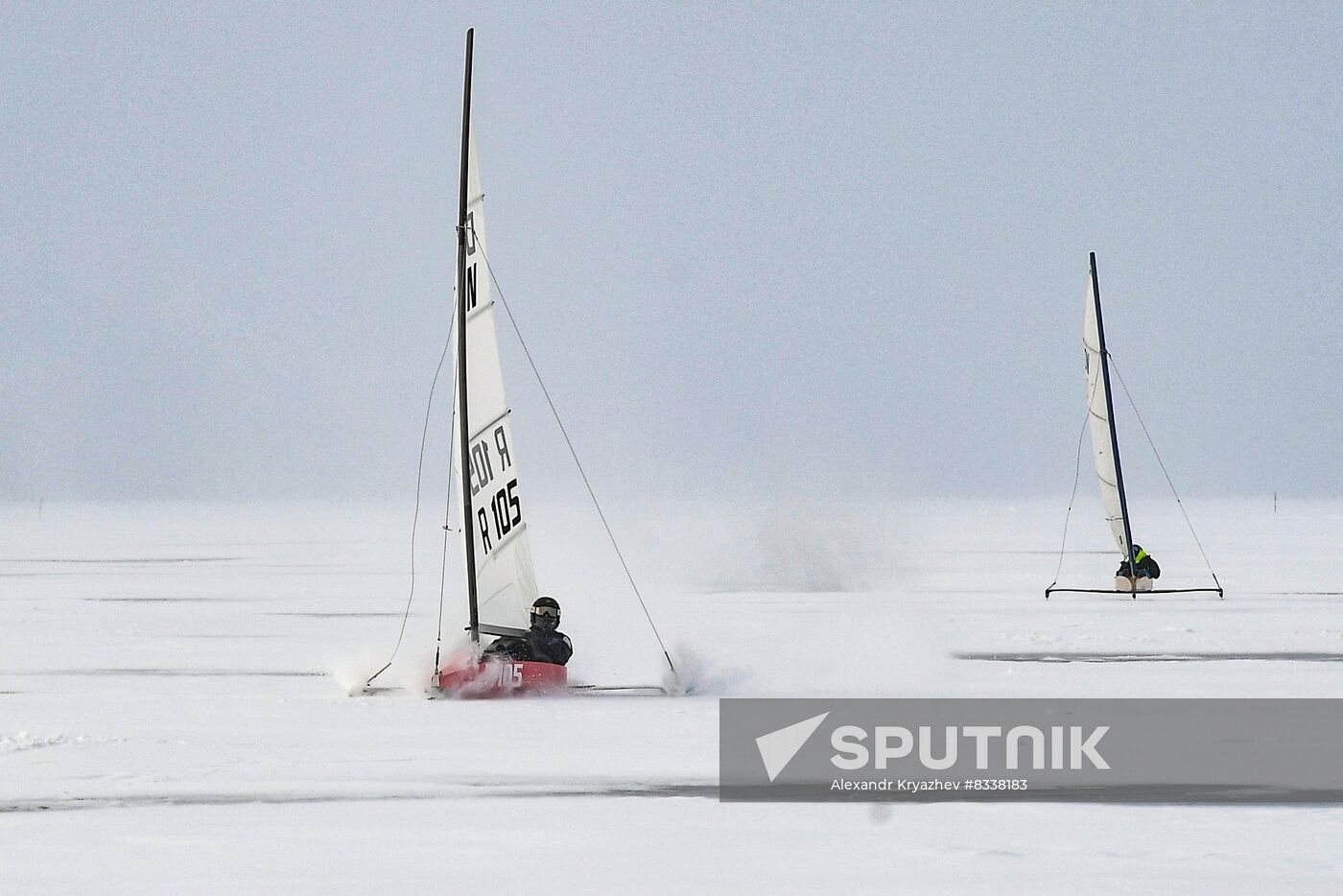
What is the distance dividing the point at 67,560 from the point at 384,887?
48919 mm

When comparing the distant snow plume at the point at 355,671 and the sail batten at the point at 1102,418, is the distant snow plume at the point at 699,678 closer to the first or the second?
the distant snow plume at the point at 355,671

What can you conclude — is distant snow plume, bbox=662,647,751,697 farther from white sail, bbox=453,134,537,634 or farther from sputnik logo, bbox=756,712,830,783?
sputnik logo, bbox=756,712,830,783

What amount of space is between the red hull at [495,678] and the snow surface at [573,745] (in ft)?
1.29

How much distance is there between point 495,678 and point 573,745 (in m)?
3.73

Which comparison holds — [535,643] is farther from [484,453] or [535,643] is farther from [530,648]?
[484,453]

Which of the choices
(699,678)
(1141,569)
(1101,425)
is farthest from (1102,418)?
(699,678)

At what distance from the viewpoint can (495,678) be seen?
18.9 meters

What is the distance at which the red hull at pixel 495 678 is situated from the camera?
18.9 metres

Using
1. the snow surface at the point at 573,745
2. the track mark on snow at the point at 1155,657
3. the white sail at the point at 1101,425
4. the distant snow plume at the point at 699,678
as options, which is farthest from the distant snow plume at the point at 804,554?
the distant snow plume at the point at 699,678

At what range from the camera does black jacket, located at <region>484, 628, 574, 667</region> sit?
1905 cm

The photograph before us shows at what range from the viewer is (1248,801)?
12312mm

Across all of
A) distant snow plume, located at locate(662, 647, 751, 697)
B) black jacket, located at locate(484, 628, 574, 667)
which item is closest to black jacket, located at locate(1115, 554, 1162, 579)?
distant snow plume, located at locate(662, 647, 751, 697)

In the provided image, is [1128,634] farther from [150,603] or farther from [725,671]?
[150,603]

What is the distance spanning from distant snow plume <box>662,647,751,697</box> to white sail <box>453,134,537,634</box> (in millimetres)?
1963
